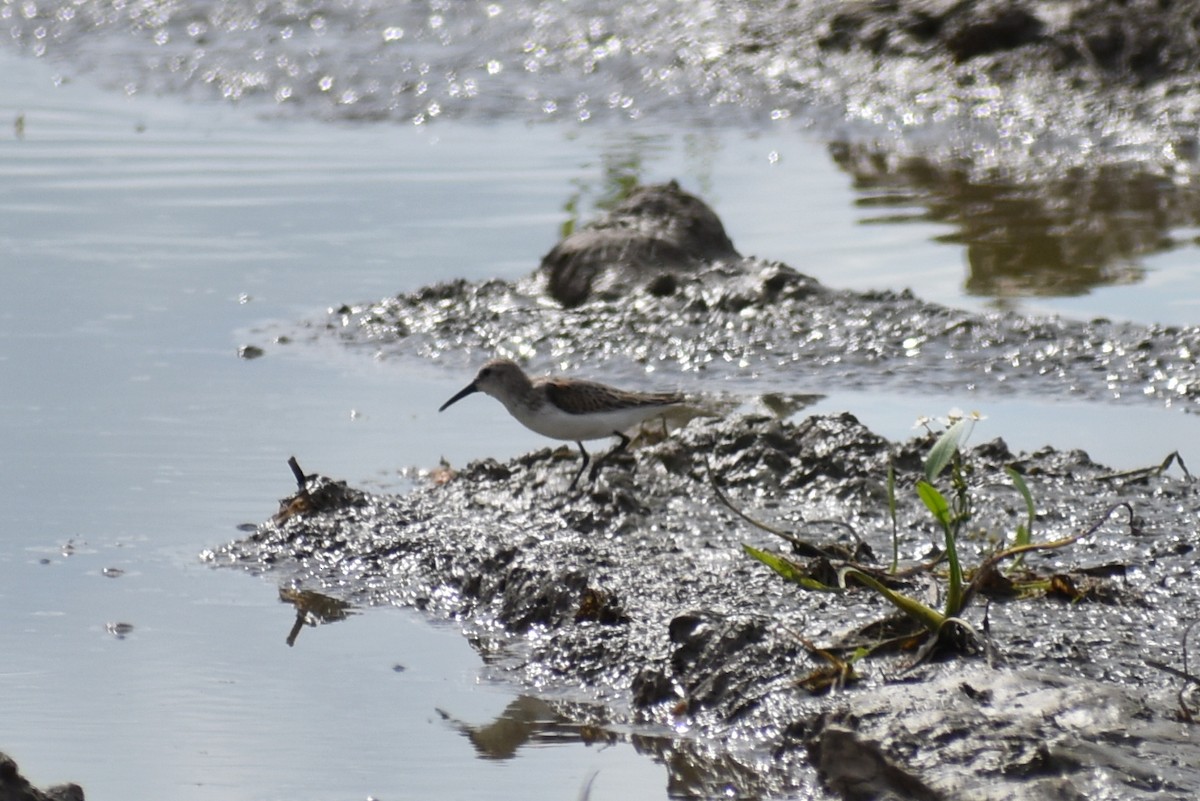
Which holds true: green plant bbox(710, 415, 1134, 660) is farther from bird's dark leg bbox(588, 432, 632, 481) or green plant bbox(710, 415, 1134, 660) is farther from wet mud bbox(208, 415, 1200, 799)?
bird's dark leg bbox(588, 432, 632, 481)

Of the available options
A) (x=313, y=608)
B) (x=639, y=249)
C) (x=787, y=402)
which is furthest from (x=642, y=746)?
(x=639, y=249)

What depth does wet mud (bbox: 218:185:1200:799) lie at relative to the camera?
3.94 meters

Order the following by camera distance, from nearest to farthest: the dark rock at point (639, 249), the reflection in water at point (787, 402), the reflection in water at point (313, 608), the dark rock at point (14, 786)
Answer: the dark rock at point (14, 786), the reflection in water at point (313, 608), the reflection in water at point (787, 402), the dark rock at point (639, 249)

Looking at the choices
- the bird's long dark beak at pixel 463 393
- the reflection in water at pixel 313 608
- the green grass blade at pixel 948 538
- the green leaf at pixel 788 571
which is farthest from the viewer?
the bird's long dark beak at pixel 463 393

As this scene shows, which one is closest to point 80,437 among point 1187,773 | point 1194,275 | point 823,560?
point 823,560

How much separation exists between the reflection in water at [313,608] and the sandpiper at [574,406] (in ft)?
3.52

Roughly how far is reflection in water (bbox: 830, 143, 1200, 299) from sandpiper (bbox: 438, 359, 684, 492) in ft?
9.65

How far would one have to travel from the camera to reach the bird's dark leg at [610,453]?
616 cm

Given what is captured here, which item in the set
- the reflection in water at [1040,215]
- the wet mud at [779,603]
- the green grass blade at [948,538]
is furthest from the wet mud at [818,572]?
the reflection in water at [1040,215]

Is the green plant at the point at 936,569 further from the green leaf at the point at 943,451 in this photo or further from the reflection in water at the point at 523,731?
the reflection in water at the point at 523,731

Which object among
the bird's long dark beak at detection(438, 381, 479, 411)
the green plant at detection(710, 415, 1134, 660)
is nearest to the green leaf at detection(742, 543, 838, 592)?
the green plant at detection(710, 415, 1134, 660)

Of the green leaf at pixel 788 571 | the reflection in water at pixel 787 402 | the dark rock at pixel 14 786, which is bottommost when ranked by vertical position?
the reflection in water at pixel 787 402

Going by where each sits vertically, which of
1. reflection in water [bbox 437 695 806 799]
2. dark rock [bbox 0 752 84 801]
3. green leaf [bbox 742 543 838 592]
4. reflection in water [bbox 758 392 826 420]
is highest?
dark rock [bbox 0 752 84 801]

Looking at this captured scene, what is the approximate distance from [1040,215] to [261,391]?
4894mm
